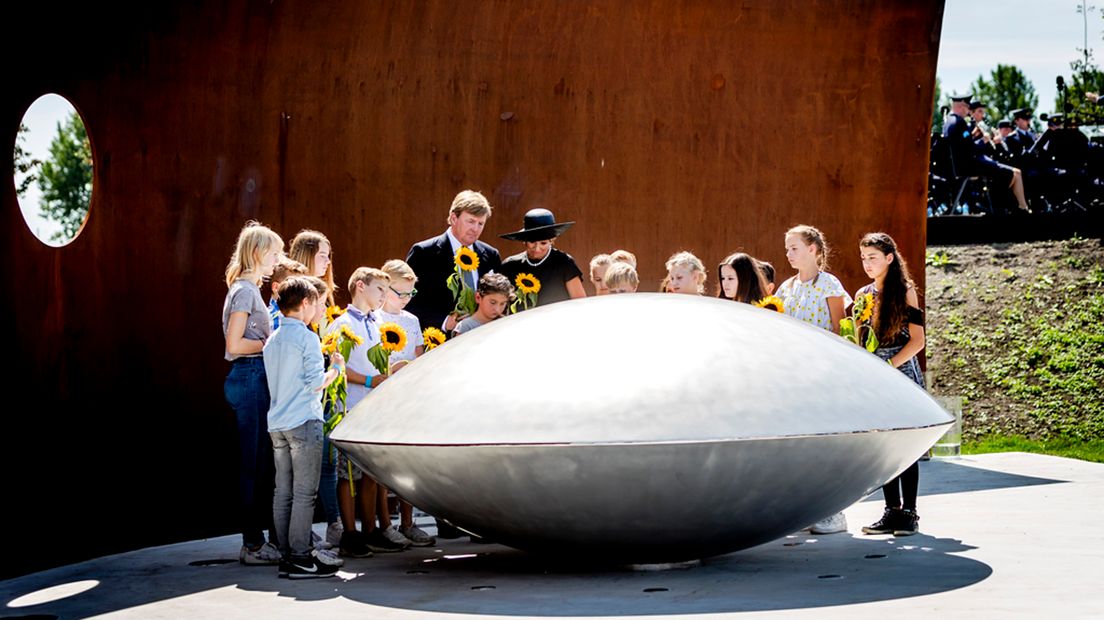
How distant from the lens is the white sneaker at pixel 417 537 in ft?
25.2

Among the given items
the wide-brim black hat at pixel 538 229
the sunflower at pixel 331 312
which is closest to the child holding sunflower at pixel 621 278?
the wide-brim black hat at pixel 538 229

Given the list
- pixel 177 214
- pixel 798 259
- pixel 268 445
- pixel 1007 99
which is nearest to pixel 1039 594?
pixel 798 259

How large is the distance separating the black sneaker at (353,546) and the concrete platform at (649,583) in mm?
119

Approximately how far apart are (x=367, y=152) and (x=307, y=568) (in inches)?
161

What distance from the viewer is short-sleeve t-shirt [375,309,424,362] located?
7.84 m

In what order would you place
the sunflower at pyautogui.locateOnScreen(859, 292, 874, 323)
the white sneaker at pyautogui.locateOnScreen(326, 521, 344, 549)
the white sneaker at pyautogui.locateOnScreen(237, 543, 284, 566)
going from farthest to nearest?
the sunflower at pyautogui.locateOnScreen(859, 292, 874, 323) < the white sneaker at pyautogui.locateOnScreen(326, 521, 344, 549) < the white sneaker at pyautogui.locateOnScreen(237, 543, 284, 566)

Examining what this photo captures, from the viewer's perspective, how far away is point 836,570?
633 centimetres

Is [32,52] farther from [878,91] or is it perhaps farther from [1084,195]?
[1084,195]

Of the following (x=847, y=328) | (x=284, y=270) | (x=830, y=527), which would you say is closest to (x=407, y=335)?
(x=284, y=270)

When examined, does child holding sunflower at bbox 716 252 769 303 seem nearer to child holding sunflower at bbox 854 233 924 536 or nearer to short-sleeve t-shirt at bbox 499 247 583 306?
child holding sunflower at bbox 854 233 924 536

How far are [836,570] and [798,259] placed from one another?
2392 mm

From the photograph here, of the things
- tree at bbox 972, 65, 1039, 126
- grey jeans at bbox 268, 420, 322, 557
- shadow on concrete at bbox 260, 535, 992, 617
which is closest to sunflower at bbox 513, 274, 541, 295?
shadow on concrete at bbox 260, 535, 992, 617

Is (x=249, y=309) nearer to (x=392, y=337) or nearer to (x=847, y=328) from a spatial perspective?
(x=392, y=337)

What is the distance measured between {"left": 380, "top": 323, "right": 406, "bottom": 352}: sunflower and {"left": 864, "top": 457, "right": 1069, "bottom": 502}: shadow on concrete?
3.83 meters
